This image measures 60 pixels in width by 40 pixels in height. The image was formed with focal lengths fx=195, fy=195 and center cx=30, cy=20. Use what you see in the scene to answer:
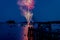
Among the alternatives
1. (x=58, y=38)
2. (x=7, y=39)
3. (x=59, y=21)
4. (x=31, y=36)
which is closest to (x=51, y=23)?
(x=59, y=21)

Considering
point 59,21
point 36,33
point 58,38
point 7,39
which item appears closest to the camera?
point 59,21

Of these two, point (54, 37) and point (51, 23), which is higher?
point (51, 23)

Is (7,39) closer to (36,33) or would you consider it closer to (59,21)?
(36,33)

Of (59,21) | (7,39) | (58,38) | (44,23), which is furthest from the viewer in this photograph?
(7,39)

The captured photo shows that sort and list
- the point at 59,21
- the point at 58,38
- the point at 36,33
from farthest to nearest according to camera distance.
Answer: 1. the point at 36,33
2. the point at 58,38
3. the point at 59,21

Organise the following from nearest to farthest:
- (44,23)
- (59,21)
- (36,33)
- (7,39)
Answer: (59,21) → (44,23) → (36,33) → (7,39)

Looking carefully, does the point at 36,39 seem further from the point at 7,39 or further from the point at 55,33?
the point at 7,39

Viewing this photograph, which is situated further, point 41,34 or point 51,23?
point 41,34

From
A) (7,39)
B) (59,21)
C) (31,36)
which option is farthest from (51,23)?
(7,39)

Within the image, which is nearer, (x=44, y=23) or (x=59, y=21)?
(x=59, y=21)
